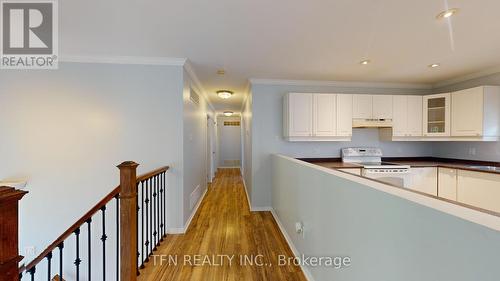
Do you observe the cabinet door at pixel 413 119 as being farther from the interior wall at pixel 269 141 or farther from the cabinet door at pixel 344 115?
the cabinet door at pixel 344 115

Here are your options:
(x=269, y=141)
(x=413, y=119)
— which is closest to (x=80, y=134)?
(x=269, y=141)

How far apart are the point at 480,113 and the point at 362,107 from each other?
5.35 ft

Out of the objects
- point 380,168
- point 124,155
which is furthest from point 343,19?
point 124,155

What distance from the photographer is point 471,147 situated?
146 inches

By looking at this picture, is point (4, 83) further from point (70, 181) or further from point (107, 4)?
point (107, 4)

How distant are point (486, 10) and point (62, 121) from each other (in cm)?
486

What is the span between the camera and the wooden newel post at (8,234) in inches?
31.0

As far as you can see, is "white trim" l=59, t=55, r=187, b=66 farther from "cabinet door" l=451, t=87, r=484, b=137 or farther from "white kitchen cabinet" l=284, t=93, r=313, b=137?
Result: "cabinet door" l=451, t=87, r=484, b=137

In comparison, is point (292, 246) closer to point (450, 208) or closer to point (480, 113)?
point (450, 208)

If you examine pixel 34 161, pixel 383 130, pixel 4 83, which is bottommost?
pixel 34 161

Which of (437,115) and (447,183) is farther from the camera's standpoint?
(437,115)

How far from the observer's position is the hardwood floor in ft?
6.97

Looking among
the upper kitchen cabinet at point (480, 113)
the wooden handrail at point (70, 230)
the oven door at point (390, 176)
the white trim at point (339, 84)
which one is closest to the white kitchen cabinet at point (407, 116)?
the white trim at point (339, 84)

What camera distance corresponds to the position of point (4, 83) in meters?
2.84
